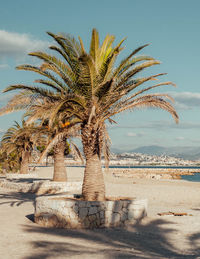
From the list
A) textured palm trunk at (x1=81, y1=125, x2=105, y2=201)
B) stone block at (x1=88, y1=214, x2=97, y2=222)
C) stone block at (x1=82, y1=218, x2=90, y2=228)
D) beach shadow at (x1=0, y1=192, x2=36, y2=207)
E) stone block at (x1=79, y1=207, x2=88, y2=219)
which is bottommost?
beach shadow at (x1=0, y1=192, x2=36, y2=207)

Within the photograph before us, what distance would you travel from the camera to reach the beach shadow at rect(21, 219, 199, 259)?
708 cm

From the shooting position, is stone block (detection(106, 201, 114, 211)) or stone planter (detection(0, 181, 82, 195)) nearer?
stone block (detection(106, 201, 114, 211))

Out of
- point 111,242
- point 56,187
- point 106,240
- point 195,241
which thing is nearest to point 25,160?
point 56,187

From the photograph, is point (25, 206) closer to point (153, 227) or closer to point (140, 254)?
point (153, 227)

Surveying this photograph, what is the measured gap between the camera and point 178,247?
8039 mm

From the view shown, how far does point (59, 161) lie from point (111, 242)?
1219 cm

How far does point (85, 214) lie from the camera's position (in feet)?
33.7

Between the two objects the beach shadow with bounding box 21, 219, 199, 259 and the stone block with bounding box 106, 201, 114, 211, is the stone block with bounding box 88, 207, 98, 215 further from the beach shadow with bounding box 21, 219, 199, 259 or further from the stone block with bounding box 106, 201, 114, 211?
the beach shadow with bounding box 21, 219, 199, 259

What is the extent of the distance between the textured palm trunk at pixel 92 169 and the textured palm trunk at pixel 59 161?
8349 millimetres

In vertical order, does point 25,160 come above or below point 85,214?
above

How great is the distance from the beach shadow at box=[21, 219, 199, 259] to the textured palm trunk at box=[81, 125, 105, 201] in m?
1.67

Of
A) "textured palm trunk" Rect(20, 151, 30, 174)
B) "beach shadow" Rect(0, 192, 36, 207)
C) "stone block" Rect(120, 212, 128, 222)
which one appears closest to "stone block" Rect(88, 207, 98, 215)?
"stone block" Rect(120, 212, 128, 222)

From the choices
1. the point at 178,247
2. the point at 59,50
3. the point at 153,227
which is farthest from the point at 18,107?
the point at 178,247

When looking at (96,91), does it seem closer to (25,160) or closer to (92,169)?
(92,169)
